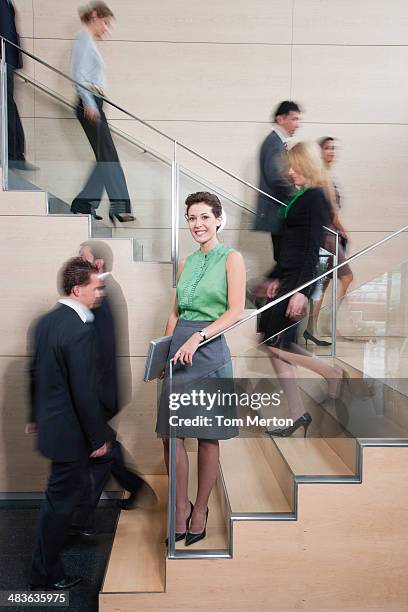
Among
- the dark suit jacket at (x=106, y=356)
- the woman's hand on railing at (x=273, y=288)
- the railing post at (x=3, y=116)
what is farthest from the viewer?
the railing post at (x=3, y=116)

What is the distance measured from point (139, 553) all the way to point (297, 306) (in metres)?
1.35

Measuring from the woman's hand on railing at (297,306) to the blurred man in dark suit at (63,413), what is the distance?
35.9 inches

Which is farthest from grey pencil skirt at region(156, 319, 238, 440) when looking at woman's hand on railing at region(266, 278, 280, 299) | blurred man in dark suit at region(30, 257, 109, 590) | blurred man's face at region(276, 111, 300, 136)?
blurred man's face at region(276, 111, 300, 136)

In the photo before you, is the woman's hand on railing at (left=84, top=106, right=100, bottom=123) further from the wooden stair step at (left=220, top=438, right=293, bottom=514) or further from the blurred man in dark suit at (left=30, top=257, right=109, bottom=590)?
the wooden stair step at (left=220, top=438, right=293, bottom=514)

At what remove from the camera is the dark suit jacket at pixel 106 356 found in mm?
2988

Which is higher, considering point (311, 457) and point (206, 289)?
point (206, 289)

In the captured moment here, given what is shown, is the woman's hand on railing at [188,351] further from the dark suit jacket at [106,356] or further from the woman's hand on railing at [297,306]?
the dark suit jacket at [106,356]

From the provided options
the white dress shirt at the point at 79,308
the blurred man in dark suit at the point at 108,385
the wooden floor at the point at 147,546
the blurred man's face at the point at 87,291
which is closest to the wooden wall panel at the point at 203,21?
the blurred man in dark suit at the point at 108,385

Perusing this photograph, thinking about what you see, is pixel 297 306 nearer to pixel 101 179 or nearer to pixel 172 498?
pixel 172 498

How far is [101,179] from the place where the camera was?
3.51 meters

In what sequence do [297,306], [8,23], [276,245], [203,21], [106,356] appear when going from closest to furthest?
[297,306] < [106,356] < [276,245] < [8,23] < [203,21]

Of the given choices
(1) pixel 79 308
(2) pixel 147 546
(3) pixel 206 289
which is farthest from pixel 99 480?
(3) pixel 206 289

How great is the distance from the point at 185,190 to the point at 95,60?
1074 mm

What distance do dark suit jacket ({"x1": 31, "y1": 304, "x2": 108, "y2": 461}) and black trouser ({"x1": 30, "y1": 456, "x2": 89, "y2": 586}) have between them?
3.1 inches
